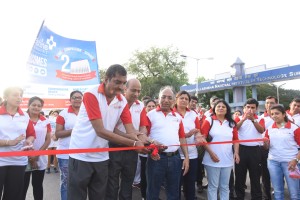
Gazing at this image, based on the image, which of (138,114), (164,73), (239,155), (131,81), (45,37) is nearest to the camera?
(131,81)

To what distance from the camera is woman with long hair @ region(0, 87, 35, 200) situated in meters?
3.34

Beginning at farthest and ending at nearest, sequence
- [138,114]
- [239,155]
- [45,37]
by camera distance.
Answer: [45,37] < [239,155] < [138,114]

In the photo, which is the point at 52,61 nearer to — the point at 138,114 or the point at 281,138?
the point at 138,114

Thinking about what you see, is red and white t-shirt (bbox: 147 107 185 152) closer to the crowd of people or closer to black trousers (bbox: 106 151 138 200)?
the crowd of people

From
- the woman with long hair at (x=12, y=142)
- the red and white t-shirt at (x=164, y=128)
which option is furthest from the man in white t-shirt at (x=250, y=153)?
the woman with long hair at (x=12, y=142)

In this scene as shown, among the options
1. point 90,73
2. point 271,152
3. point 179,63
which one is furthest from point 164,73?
point 271,152

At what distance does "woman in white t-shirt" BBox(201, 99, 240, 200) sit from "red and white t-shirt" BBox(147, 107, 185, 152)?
0.58 meters

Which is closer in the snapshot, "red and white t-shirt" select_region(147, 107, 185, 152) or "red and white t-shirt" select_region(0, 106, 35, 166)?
"red and white t-shirt" select_region(0, 106, 35, 166)

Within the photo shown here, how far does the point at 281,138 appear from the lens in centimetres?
424

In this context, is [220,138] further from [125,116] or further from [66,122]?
[66,122]

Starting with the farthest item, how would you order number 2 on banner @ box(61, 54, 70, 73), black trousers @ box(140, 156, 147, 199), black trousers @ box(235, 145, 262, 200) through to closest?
number 2 on banner @ box(61, 54, 70, 73), black trousers @ box(140, 156, 147, 199), black trousers @ box(235, 145, 262, 200)

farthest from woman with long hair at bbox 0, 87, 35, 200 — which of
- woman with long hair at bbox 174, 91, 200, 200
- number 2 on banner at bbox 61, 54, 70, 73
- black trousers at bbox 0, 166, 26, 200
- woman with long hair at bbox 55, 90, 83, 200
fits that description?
number 2 on banner at bbox 61, 54, 70, 73

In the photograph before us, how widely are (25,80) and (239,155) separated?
4.45 metres

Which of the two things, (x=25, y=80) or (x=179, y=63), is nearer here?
(x=25, y=80)
